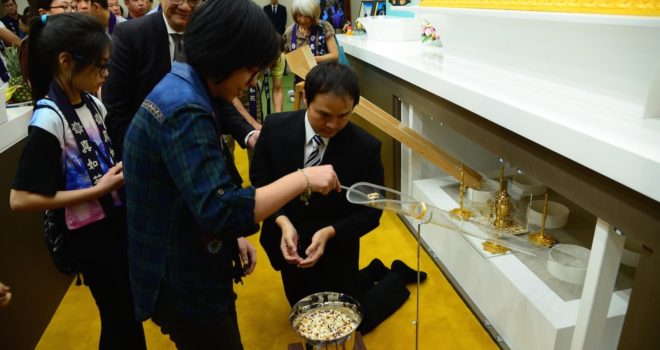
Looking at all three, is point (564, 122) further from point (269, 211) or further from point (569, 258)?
point (269, 211)

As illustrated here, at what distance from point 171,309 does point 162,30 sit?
112cm

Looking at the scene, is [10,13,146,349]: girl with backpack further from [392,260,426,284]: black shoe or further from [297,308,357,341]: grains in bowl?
[392,260,426,284]: black shoe

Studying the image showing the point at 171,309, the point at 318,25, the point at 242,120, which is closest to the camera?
the point at 171,309

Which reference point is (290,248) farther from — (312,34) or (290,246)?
(312,34)

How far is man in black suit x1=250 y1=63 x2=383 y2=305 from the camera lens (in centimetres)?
155

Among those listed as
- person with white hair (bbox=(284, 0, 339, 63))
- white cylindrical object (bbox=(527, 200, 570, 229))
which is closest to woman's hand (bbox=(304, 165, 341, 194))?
white cylindrical object (bbox=(527, 200, 570, 229))

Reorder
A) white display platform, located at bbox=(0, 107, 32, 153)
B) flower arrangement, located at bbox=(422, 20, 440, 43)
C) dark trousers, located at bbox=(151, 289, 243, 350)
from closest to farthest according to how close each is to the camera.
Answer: dark trousers, located at bbox=(151, 289, 243, 350) < white display platform, located at bbox=(0, 107, 32, 153) < flower arrangement, located at bbox=(422, 20, 440, 43)

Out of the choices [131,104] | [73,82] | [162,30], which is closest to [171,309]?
[73,82]

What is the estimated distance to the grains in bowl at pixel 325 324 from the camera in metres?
1.32

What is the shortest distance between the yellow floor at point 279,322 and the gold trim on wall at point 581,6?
53.6 inches

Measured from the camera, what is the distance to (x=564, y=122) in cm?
132

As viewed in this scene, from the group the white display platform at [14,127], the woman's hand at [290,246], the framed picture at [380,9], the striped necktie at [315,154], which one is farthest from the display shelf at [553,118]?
the framed picture at [380,9]

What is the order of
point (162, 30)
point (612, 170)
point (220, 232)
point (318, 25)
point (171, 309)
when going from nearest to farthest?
point (220, 232), point (171, 309), point (612, 170), point (162, 30), point (318, 25)

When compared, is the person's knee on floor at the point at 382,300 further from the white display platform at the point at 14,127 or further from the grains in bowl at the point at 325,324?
the white display platform at the point at 14,127
